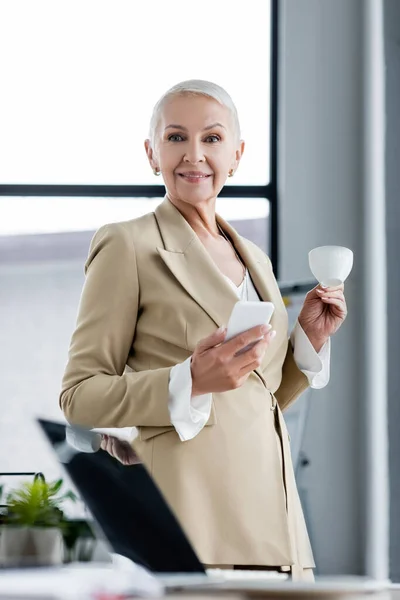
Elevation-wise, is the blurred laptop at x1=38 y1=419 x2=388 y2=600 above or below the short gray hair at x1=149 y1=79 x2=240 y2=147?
below

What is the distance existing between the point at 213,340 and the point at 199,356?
3 cm

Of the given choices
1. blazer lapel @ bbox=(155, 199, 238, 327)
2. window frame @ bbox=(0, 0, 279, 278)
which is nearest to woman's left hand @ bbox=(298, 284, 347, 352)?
blazer lapel @ bbox=(155, 199, 238, 327)

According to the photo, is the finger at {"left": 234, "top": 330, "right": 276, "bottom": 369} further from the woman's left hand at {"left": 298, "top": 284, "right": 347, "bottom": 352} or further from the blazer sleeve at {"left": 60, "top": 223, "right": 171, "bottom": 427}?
the woman's left hand at {"left": 298, "top": 284, "right": 347, "bottom": 352}

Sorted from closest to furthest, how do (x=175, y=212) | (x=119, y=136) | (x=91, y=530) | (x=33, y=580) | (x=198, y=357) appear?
1. (x=33, y=580)
2. (x=91, y=530)
3. (x=198, y=357)
4. (x=175, y=212)
5. (x=119, y=136)

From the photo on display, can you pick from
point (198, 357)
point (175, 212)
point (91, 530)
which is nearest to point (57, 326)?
point (175, 212)

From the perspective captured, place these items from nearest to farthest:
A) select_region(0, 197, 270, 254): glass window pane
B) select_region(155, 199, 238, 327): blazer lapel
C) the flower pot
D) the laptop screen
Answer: the flower pot
the laptop screen
select_region(155, 199, 238, 327): blazer lapel
select_region(0, 197, 270, 254): glass window pane

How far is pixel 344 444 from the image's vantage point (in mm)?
3494

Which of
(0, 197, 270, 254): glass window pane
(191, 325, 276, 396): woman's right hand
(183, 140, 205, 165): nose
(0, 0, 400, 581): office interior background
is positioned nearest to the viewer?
(191, 325, 276, 396): woman's right hand

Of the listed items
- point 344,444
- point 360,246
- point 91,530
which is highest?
point 360,246

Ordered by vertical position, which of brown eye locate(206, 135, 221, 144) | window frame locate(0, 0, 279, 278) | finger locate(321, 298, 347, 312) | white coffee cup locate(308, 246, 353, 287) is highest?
window frame locate(0, 0, 279, 278)

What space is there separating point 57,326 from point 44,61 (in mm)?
1118

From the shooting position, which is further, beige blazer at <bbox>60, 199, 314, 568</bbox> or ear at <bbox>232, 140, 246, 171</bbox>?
ear at <bbox>232, 140, 246, 171</bbox>

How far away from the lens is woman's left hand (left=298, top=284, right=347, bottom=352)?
1.71 meters

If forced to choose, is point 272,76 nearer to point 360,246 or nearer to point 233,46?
point 233,46
